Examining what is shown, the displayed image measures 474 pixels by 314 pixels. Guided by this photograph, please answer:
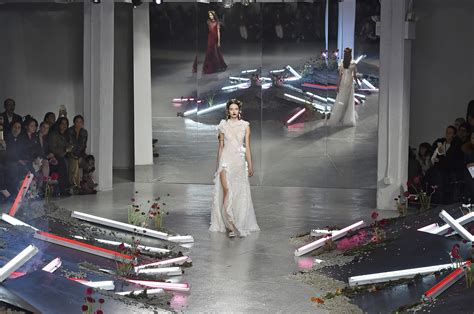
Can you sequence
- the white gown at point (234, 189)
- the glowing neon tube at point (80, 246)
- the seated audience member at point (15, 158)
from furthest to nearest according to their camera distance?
1. the seated audience member at point (15, 158)
2. the white gown at point (234, 189)
3. the glowing neon tube at point (80, 246)

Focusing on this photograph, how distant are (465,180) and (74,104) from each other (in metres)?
8.54

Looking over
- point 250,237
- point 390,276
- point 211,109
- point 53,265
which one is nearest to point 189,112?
point 211,109

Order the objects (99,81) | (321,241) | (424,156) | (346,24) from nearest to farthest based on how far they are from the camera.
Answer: (321,241) → (424,156) → (99,81) → (346,24)

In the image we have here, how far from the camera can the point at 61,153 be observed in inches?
692

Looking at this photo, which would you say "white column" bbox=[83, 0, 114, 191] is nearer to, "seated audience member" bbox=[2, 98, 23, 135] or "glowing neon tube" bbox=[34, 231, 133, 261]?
"seated audience member" bbox=[2, 98, 23, 135]

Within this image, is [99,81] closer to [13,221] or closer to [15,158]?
[15,158]

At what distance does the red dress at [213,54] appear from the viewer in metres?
18.8

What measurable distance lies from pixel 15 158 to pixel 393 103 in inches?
244

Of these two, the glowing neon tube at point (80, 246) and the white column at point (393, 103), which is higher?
the white column at point (393, 103)

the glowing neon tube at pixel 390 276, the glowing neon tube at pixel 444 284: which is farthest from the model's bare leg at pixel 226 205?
the glowing neon tube at pixel 444 284

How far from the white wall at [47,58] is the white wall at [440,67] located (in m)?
6.66

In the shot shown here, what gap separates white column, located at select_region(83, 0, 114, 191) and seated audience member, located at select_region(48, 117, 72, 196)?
25.3 inches

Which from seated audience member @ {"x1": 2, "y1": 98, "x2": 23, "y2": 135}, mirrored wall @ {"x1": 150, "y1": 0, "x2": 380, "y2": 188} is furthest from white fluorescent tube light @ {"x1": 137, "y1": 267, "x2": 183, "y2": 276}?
mirrored wall @ {"x1": 150, "y1": 0, "x2": 380, "y2": 188}

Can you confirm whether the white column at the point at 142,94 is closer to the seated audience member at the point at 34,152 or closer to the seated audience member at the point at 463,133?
the seated audience member at the point at 34,152
